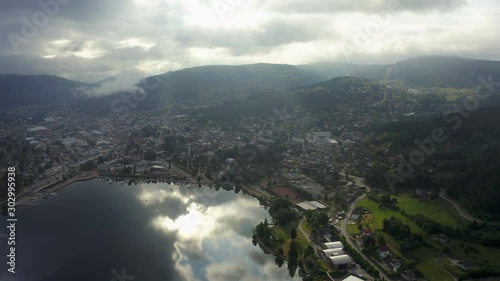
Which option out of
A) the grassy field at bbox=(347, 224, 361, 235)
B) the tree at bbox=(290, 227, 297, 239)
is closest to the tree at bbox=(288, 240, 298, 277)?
the tree at bbox=(290, 227, 297, 239)

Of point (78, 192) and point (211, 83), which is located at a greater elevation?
point (211, 83)

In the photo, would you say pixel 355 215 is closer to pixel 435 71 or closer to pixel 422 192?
pixel 422 192

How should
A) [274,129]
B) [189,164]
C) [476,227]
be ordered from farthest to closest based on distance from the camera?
[274,129], [189,164], [476,227]

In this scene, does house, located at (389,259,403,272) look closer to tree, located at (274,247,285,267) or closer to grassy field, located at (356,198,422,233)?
grassy field, located at (356,198,422,233)

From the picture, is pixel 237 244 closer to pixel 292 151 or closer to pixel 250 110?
pixel 292 151

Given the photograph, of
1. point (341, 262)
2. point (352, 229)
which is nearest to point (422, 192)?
point (352, 229)

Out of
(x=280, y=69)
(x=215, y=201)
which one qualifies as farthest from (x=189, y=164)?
(x=280, y=69)
